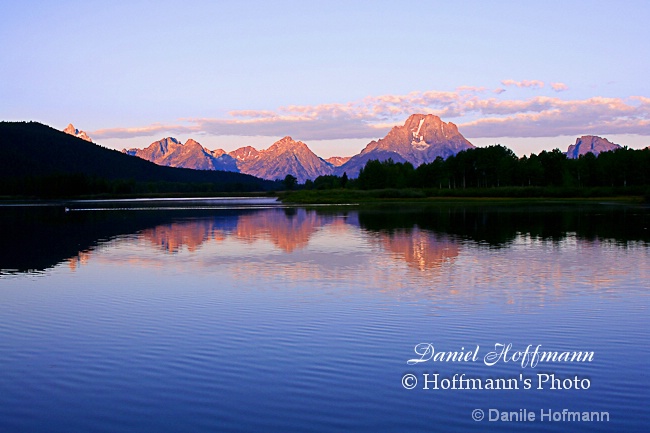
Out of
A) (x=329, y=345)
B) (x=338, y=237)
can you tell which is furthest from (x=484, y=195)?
(x=329, y=345)

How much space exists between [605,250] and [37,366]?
1443 inches

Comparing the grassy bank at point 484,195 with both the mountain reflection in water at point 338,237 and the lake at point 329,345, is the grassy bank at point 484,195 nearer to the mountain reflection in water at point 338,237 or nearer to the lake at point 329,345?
the mountain reflection in water at point 338,237

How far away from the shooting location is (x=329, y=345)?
17.9 m

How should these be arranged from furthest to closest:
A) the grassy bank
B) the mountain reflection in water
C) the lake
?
the grassy bank, the mountain reflection in water, the lake

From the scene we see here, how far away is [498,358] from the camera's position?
646 inches

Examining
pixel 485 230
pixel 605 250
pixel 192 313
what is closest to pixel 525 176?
pixel 485 230

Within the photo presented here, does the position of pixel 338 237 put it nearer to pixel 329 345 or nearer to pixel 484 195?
pixel 329 345

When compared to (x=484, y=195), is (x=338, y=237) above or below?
above

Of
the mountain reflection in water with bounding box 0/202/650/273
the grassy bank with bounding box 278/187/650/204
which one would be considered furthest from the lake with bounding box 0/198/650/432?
the grassy bank with bounding box 278/187/650/204

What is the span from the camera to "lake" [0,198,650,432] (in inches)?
508

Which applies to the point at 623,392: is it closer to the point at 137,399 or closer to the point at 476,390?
the point at 476,390

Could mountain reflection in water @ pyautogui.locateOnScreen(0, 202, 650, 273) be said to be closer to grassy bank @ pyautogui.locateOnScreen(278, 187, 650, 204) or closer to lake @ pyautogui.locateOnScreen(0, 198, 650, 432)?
lake @ pyautogui.locateOnScreen(0, 198, 650, 432)

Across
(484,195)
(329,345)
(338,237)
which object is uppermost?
(329,345)

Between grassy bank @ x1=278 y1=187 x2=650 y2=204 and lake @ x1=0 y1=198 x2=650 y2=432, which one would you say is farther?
grassy bank @ x1=278 y1=187 x2=650 y2=204
